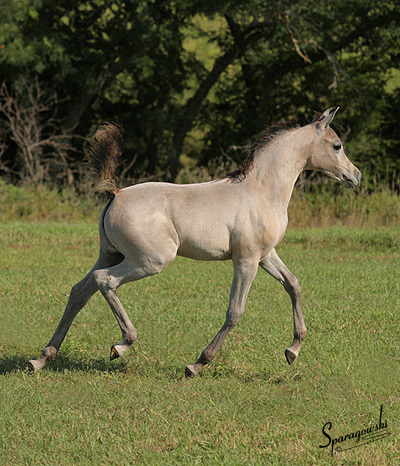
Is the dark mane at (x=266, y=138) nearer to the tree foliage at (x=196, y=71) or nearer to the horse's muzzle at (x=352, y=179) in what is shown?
the horse's muzzle at (x=352, y=179)

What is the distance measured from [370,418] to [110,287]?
2.22 metres

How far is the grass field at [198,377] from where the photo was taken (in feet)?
15.2

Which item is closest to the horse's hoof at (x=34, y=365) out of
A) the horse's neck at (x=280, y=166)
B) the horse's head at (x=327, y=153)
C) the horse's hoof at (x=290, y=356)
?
the horse's hoof at (x=290, y=356)

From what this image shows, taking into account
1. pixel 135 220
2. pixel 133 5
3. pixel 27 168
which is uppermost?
pixel 133 5

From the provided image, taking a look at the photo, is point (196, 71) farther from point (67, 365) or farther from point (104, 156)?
point (67, 365)

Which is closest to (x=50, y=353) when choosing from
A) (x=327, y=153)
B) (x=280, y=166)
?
(x=280, y=166)

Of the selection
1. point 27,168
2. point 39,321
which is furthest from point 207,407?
point 27,168

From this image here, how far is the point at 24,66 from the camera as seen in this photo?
1947 centimetres

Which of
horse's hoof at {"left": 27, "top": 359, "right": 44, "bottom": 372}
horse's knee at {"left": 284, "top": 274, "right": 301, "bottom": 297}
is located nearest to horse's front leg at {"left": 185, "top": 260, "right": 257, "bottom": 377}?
horse's knee at {"left": 284, "top": 274, "right": 301, "bottom": 297}

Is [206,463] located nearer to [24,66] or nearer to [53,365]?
[53,365]

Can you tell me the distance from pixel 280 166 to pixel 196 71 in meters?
17.6

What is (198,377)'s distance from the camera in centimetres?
601

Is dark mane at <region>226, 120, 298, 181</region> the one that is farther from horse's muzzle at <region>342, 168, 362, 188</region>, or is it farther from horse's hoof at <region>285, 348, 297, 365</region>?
horse's hoof at <region>285, 348, 297, 365</region>

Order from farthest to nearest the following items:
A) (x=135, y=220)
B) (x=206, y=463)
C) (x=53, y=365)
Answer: (x=53, y=365) → (x=135, y=220) → (x=206, y=463)
